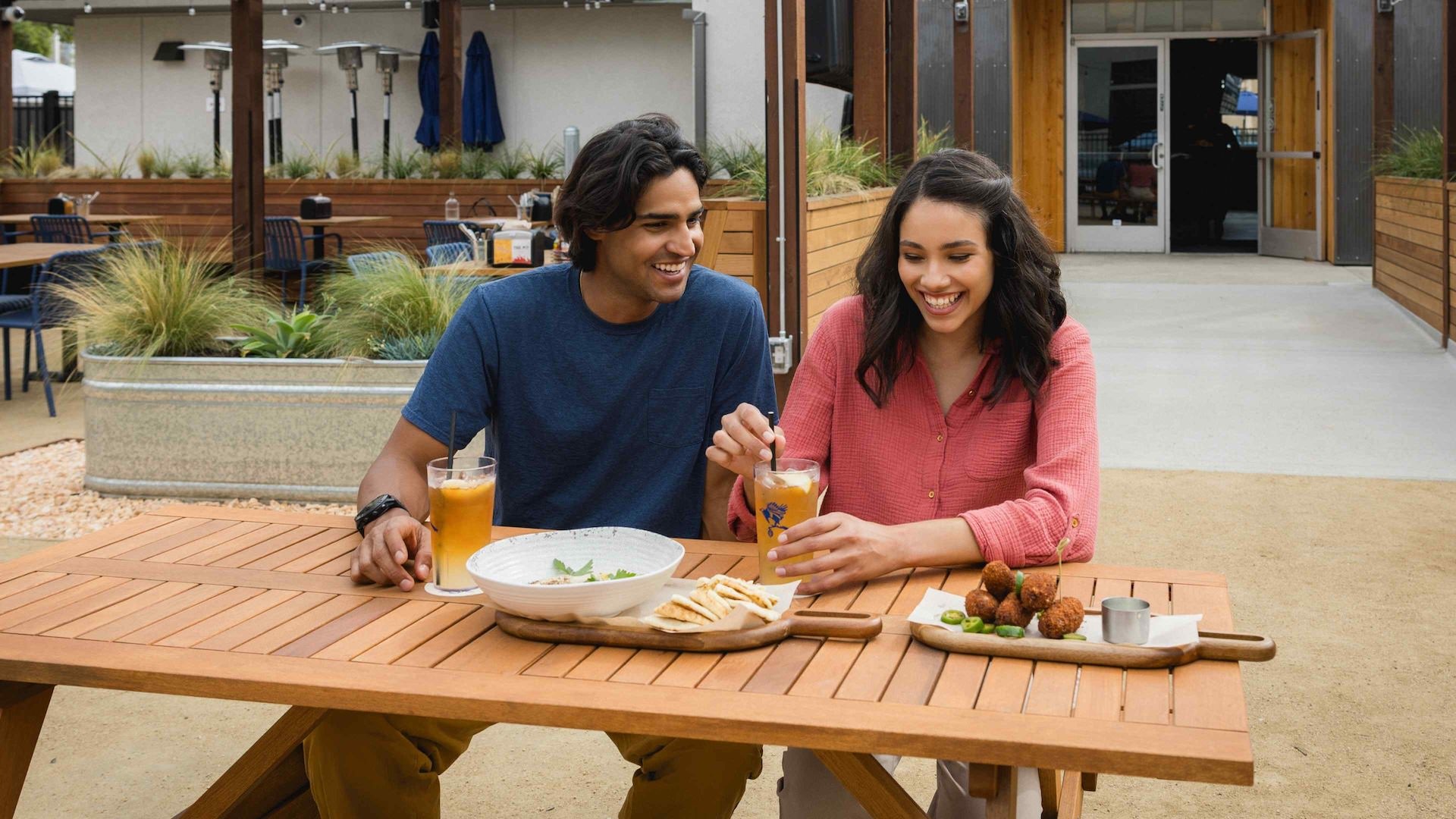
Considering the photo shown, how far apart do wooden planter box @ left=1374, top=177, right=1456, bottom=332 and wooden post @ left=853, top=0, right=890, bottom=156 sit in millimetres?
3427

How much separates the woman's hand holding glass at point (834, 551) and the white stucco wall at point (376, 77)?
12.1m

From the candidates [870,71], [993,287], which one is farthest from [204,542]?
[870,71]

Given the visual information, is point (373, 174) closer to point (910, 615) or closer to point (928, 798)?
point (928, 798)

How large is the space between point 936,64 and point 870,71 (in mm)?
6806

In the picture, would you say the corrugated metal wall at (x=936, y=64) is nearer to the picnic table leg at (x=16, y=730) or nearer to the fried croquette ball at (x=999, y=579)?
the fried croquette ball at (x=999, y=579)

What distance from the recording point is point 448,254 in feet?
22.2

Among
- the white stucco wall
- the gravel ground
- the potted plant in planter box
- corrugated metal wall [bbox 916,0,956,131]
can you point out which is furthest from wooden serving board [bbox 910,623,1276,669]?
corrugated metal wall [bbox 916,0,956,131]

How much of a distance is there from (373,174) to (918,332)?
10434 millimetres

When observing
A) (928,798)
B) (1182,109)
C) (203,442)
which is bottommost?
(928,798)

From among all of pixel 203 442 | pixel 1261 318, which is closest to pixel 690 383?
pixel 203 442

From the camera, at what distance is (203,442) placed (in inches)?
193

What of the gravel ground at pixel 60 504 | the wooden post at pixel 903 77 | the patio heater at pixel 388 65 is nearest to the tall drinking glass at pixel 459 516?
the gravel ground at pixel 60 504

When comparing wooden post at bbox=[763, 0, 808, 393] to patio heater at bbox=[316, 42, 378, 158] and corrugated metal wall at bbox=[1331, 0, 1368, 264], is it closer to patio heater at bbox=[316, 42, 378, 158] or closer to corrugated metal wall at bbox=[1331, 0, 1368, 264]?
patio heater at bbox=[316, 42, 378, 158]

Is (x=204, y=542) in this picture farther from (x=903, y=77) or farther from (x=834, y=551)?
(x=903, y=77)
